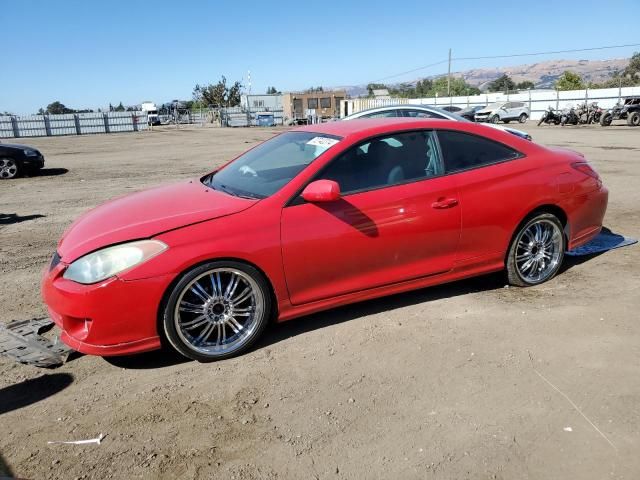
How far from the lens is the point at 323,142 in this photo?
4145 millimetres

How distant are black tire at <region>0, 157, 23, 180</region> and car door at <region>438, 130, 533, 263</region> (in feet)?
42.5

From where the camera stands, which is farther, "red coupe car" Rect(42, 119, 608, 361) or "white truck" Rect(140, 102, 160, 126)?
"white truck" Rect(140, 102, 160, 126)

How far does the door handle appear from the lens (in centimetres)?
411

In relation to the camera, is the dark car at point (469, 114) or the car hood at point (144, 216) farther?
the dark car at point (469, 114)

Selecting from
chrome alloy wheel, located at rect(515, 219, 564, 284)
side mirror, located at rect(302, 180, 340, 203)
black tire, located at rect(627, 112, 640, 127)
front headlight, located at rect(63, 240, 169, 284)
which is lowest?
black tire, located at rect(627, 112, 640, 127)

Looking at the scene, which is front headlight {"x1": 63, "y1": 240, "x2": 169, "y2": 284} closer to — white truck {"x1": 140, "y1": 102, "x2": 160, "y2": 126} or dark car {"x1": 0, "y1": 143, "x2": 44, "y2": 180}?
dark car {"x1": 0, "y1": 143, "x2": 44, "y2": 180}

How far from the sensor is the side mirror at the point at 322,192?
361 centimetres

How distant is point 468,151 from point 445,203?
0.58m

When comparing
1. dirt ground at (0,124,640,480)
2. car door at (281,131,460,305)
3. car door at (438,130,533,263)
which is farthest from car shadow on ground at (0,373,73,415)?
car door at (438,130,533,263)

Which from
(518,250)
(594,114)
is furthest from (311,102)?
(518,250)

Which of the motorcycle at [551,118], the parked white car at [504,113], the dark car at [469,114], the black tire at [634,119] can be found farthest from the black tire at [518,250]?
the parked white car at [504,113]

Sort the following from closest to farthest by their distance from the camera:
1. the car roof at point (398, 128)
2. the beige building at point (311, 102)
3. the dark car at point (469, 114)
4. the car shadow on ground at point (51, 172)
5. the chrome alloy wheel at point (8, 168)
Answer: the car roof at point (398, 128)
the chrome alloy wheel at point (8, 168)
the car shadow on ground at point (51, 172)
the dark car at point (469, 114)
the beige building at point (311, 102)

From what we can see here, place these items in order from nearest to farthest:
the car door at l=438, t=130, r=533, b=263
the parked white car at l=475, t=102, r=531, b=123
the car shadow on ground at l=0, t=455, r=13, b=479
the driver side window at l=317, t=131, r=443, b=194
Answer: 1. the car shadow on ground at l=0, t=455, r=13, b=479
2. the driver side window at l=317, t=131, r=443, b=194
3. the car door at l=438, t=130, r=533, b=263
4. the parked white car at l=475, t=102, r=531, b=123

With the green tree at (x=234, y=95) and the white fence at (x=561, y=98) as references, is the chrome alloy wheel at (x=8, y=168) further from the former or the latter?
the green tree at (x=234, y=95)
